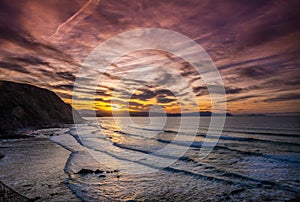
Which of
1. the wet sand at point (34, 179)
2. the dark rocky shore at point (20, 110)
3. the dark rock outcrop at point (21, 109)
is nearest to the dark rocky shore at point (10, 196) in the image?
the wet sand at point (34, 179)

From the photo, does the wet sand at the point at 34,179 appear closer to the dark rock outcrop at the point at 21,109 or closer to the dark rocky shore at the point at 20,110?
the dark rocky shore at the point at 20,110

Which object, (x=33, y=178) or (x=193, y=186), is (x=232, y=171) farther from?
(x=33, y=178)

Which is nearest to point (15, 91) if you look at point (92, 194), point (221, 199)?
point (92, 194)

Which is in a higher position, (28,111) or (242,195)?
(28,111)

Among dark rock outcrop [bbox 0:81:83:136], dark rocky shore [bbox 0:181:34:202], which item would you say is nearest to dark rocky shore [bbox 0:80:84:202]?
dark rock outcrop [bbox 0:81:83:136]

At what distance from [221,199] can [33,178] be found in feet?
35.9

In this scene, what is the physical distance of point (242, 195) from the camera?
984 cm

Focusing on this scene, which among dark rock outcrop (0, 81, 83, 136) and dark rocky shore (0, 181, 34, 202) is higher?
dark rock outcrop (0, 81, 83, 136)

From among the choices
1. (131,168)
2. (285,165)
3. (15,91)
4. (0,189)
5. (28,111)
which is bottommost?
(285,165)

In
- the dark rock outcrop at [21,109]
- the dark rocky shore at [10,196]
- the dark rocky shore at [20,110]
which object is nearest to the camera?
the dark rocky shore at [10,196]

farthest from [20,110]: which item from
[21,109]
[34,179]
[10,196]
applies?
[10,196]

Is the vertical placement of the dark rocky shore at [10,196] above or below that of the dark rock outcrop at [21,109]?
below

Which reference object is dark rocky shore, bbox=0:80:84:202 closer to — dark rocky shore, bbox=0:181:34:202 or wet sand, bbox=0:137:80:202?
wet sand, bbox=0:137:80:202

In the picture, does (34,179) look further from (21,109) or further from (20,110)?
(21,109)
